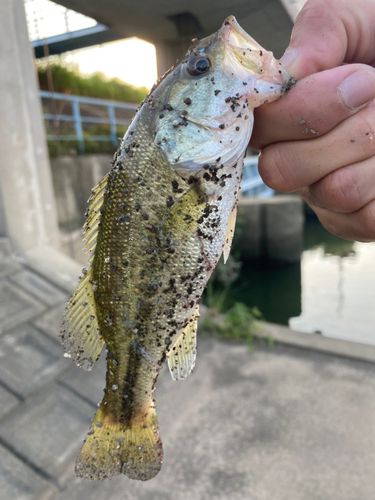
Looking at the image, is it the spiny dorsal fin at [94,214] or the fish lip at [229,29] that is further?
the spiny dorsal fin at [94,214]


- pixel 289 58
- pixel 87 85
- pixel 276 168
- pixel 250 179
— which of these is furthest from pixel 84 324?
pixel 250 179

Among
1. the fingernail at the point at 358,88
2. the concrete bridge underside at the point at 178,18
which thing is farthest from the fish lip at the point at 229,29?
the concrete bridge underside at the point at 178,18

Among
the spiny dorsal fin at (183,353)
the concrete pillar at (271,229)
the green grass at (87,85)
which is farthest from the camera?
the concrete pillar at (271,229)

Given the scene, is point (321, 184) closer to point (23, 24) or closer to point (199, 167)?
point (199, 167)

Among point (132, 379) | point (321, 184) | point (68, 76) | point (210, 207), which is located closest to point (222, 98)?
point (210, 207)

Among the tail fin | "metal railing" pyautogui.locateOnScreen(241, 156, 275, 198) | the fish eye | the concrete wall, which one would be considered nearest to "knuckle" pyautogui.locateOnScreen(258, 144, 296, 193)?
the fish eye

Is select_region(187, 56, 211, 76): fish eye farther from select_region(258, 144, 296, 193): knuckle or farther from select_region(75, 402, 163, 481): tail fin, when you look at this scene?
select_region(75, 402, 163, 481): tail fin

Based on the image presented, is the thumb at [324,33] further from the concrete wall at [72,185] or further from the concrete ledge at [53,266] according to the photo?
the concrete wall at [72,185]
